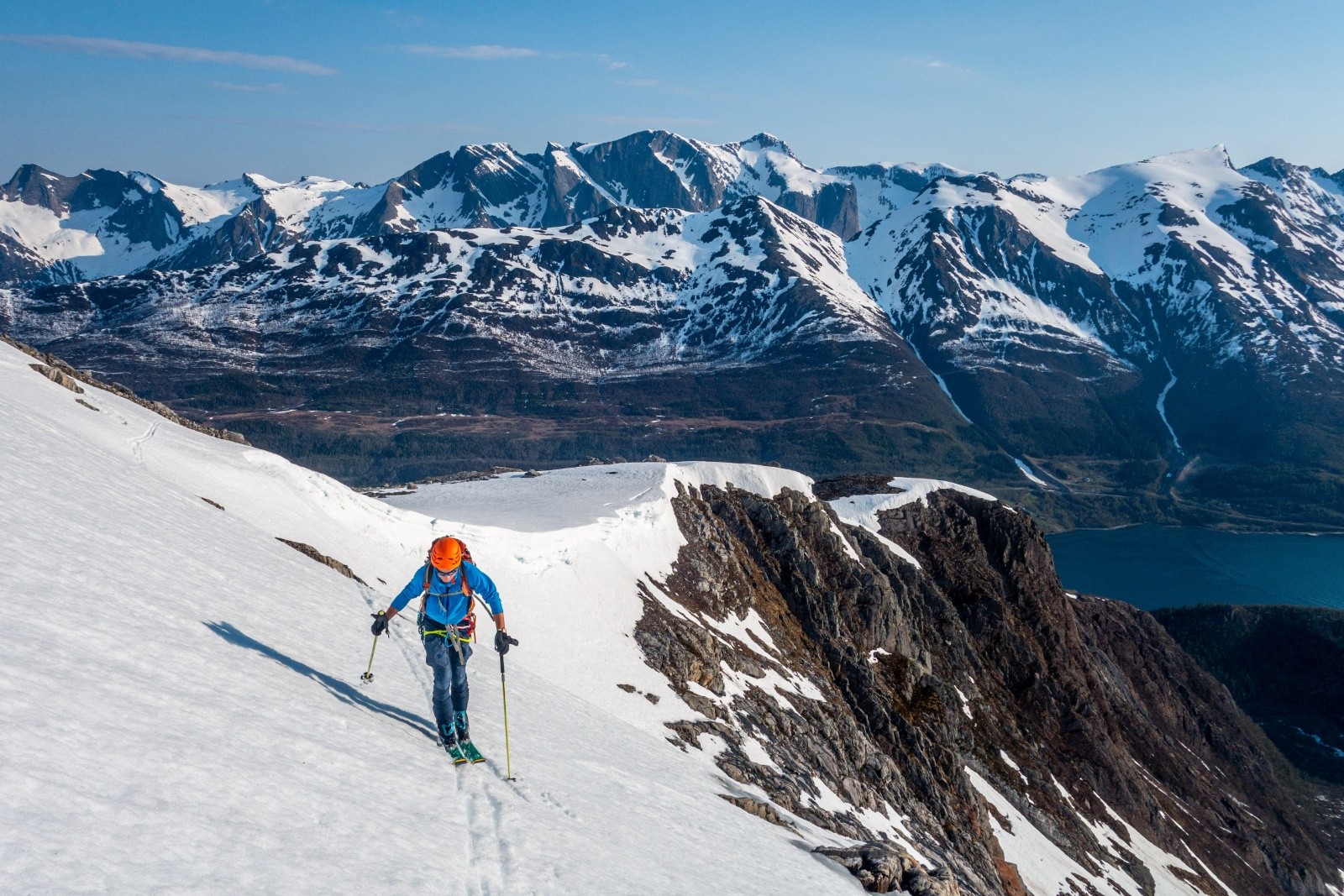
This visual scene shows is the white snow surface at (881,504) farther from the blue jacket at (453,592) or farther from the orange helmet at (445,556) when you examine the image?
the orange helmet at (445,556)

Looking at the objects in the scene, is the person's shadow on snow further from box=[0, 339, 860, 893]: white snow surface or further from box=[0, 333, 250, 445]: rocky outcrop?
box=[0, 333, 250, 445]: rocky outcrop

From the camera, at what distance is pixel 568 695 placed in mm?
23250

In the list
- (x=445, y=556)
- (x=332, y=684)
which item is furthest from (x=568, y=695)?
(x=445, y=556)

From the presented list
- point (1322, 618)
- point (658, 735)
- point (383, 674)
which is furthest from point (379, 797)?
point (1322, 618)

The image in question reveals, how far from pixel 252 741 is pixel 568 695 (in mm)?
12530

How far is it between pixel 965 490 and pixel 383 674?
244 ft

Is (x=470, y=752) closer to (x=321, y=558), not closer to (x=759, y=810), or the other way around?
(x=759, y=810)

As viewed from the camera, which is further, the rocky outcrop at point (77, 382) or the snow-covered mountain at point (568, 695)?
the rocky outcrop at point (77, 382)

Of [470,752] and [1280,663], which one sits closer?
[470,752]

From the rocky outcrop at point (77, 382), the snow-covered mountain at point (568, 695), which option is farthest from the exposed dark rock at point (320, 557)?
the rocky outcrop at point (77, 382)

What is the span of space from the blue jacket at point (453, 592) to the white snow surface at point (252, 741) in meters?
1.98

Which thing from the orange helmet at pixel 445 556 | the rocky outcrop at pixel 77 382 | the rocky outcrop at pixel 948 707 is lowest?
the rocky outcrop at pixel 948 707

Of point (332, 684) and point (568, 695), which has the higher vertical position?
point (332, 684)

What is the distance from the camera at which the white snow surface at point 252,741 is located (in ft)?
28.8
